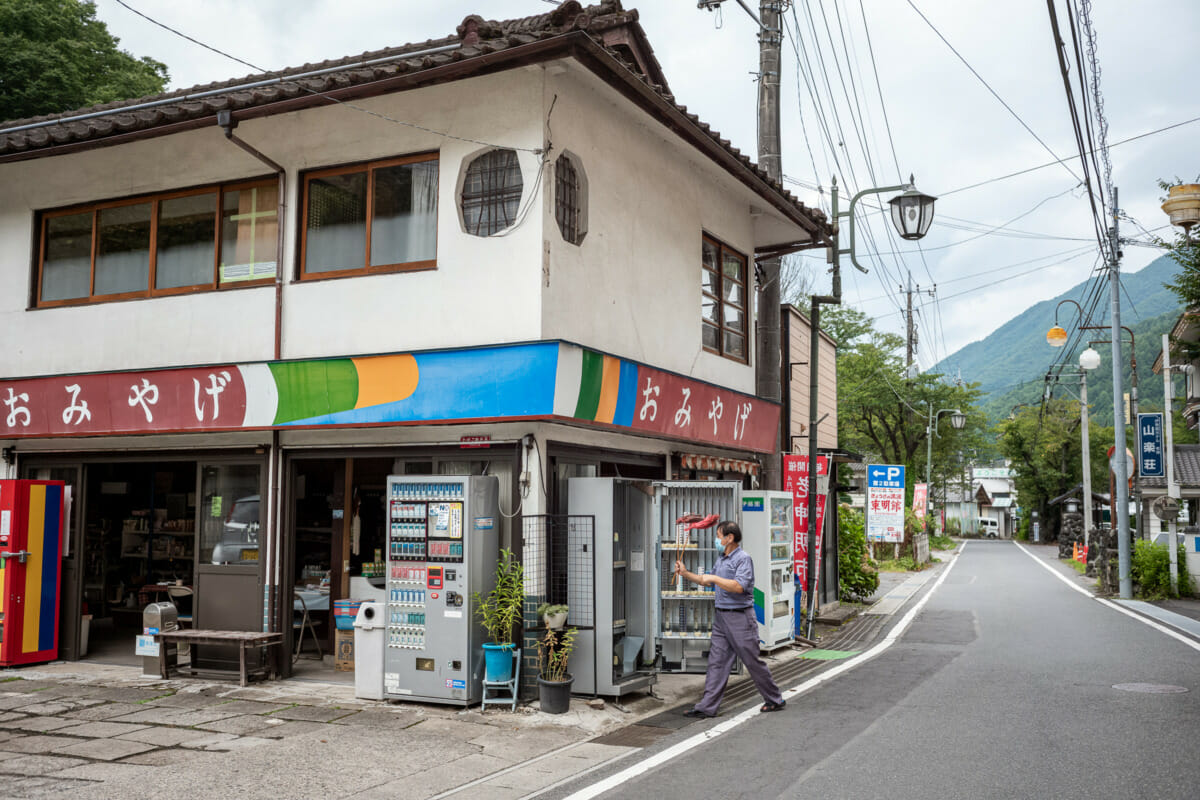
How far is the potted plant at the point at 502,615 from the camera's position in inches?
346

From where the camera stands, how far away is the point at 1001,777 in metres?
6.56

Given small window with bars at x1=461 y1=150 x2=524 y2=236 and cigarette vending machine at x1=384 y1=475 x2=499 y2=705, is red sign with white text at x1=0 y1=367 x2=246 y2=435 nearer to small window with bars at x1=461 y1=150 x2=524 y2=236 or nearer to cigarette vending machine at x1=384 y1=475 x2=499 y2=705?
cigarette vending machine at x1=384 y1=475 x2=499 y2=705

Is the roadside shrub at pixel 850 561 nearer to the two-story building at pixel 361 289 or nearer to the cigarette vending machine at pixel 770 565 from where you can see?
the cigarette vending machine at pixel 770 565

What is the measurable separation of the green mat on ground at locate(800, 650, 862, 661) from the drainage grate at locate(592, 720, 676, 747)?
4.92m

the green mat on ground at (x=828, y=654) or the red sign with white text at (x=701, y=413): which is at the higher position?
the red sign with white text at (x=701, y=413)

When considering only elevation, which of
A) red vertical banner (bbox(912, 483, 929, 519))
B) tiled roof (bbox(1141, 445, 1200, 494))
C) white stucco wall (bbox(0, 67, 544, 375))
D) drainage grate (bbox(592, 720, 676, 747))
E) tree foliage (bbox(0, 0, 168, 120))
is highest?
tree foliage (bbox(0, 0, 168, 120))

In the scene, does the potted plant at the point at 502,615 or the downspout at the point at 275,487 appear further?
the downspout at the point at 275,487

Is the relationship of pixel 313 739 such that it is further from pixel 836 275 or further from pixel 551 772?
pixel 836 275

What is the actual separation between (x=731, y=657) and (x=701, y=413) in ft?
12.9

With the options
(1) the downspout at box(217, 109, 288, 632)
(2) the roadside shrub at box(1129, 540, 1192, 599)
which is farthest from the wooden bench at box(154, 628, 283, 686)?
(2) the roadside shrub at box(1129, 540, 1192, 599)

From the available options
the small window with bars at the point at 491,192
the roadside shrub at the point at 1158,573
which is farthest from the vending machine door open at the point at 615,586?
the roadside shrub at the point at 1158,573

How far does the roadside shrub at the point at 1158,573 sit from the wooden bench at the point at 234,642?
20.3 meters

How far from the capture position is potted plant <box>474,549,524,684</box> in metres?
8.80

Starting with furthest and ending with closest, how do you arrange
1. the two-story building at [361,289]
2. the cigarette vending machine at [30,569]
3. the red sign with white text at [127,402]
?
the cigarette vending machine at [30,569]
the red sign with white text at [127,402]
the two-story building at [361,289]
